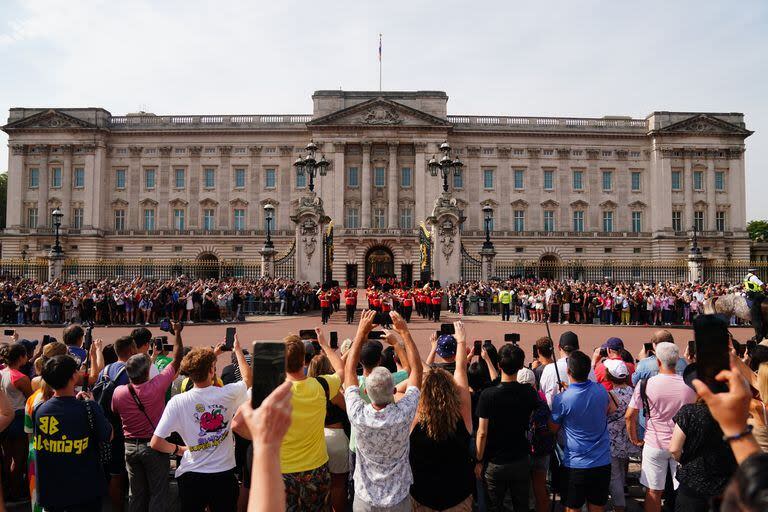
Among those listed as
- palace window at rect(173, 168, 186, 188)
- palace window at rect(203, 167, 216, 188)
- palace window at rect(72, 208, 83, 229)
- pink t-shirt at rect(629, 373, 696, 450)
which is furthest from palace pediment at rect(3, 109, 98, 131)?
pink t-shirt at rect(629, 373, 696, 450)

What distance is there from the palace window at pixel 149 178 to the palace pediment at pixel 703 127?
54593 millimetres

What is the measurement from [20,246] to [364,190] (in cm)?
3651

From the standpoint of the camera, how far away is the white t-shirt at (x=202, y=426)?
421cm

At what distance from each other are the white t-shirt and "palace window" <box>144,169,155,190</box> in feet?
194

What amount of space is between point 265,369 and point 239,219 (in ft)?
188

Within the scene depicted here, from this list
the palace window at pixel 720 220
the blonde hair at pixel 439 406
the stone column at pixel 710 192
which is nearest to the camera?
the blonde hair at pixel 439 406

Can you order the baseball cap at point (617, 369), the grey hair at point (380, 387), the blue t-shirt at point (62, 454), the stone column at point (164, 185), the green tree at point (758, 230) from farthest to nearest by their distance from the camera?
1. the green tree at point (758, 230)
2. the stone column at point (164, 185)
3. the baseball cap at point (617, 369)
4. the blue t-shirt at point (62, 454)
5. the grey hair at point (380, 387)

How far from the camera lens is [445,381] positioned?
401cm

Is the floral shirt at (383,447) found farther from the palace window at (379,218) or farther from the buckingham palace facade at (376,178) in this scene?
the palace window at (379,218)

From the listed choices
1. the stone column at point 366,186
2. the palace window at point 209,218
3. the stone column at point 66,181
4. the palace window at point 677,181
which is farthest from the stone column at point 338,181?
the palace window at point 677,181

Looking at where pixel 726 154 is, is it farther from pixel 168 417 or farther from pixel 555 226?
pixel 168 417

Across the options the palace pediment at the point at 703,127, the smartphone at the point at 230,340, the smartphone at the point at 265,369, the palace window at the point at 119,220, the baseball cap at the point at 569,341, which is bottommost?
the baseball cap at the point at 569,341

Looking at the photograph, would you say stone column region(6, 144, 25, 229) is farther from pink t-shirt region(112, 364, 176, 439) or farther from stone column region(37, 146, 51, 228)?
pink t-shirt region(112, 364, 176, 439)

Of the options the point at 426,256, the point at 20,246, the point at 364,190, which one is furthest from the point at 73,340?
the point at 20,246
